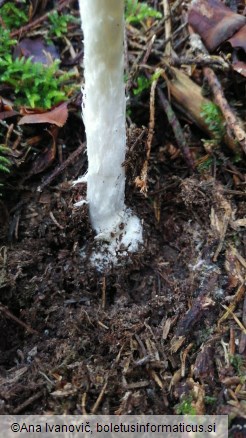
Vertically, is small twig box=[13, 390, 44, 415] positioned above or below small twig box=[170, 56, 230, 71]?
below

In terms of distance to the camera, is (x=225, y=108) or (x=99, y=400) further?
(x=225, y=108)

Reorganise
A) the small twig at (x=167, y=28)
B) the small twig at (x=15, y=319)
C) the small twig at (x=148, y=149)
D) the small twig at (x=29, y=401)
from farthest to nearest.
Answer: the small twig at (x=167, y=28), the small twig at (x=148, y=149), the small twig at (x=15, y=319), the small twig at (x=29, y=401)

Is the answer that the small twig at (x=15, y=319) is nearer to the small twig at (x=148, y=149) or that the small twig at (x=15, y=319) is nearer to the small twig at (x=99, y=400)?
the small twig at (x=99, y=400)

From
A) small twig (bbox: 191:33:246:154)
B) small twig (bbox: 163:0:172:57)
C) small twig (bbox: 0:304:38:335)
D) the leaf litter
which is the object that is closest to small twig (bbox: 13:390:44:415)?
the leaf litter

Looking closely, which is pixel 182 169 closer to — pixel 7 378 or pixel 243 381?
pixel 243 381

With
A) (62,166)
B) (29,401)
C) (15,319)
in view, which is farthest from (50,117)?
→ (29,401)

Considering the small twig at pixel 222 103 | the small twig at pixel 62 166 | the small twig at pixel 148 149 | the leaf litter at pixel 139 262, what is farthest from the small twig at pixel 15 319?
the small twig at pixel 222 103

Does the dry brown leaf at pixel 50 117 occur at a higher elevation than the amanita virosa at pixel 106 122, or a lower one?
higher

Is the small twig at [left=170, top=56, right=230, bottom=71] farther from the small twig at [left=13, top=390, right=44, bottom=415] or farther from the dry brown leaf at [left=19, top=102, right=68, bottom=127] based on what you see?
the small twig at [left=13, top=390, right=44, bottom=415]

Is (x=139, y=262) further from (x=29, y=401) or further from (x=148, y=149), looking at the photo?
(x=29, y=401)
